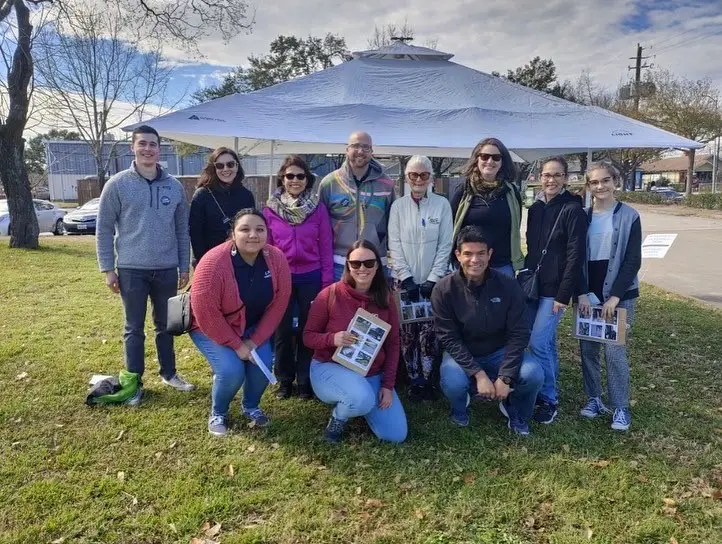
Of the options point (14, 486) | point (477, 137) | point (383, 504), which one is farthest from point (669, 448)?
point (14, 486)

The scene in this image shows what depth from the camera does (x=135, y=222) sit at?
4.11 meters

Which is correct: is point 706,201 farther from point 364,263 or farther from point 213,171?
point 213,171

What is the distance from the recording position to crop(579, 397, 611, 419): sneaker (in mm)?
4211

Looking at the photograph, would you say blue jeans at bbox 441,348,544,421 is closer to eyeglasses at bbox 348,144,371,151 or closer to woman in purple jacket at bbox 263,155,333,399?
woman in purple jacket at bbox 263,155,333,399

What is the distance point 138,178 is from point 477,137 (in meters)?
3.32

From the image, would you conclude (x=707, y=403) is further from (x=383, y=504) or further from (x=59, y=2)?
(x=59, y=2)

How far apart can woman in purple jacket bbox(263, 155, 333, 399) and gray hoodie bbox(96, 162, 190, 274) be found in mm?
790

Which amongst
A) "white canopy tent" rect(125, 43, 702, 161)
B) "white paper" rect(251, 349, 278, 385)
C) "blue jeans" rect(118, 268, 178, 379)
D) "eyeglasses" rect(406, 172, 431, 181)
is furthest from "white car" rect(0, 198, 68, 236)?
"eyeglasses" rect(406, 172, 431, 181)

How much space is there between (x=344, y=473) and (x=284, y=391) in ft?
4.23

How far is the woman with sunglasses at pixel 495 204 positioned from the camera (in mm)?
4031

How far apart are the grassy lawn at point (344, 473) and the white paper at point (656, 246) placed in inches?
53.8

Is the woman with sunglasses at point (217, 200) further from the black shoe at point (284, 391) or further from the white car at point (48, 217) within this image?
the white car at point (48, 217)

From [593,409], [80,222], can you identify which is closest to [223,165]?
[593,409]

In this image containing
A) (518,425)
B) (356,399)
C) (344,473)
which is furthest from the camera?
(518,425)
